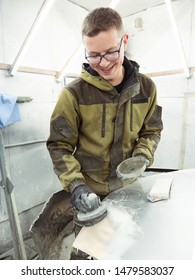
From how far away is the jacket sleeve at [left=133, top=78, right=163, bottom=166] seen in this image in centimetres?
102

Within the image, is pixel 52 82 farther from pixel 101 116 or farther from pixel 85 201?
pixel 85 201

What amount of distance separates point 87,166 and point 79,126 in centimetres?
20

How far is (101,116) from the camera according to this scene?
94 cm

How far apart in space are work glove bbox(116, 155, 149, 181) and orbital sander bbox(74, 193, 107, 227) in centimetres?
18

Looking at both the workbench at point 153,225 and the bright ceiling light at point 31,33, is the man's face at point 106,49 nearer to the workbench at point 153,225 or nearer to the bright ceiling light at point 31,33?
the workbench at point 153,225

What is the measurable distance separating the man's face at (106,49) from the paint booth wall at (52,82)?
111cm

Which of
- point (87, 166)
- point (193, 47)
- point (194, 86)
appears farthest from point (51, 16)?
point (87, 166)

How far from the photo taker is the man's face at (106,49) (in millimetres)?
774

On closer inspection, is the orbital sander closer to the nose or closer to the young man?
the young man

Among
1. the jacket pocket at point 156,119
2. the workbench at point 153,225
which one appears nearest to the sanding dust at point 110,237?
the workbench at point 153,225

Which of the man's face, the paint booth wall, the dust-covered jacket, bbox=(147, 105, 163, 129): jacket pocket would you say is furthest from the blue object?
bbox=(147, 105, 163, 129): jacket pocket

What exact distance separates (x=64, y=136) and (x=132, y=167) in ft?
1.08

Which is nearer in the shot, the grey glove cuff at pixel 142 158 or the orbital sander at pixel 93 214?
the orbital sander at pixel 93 214

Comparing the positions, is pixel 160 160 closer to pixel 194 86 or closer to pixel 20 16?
pixel 194 86
